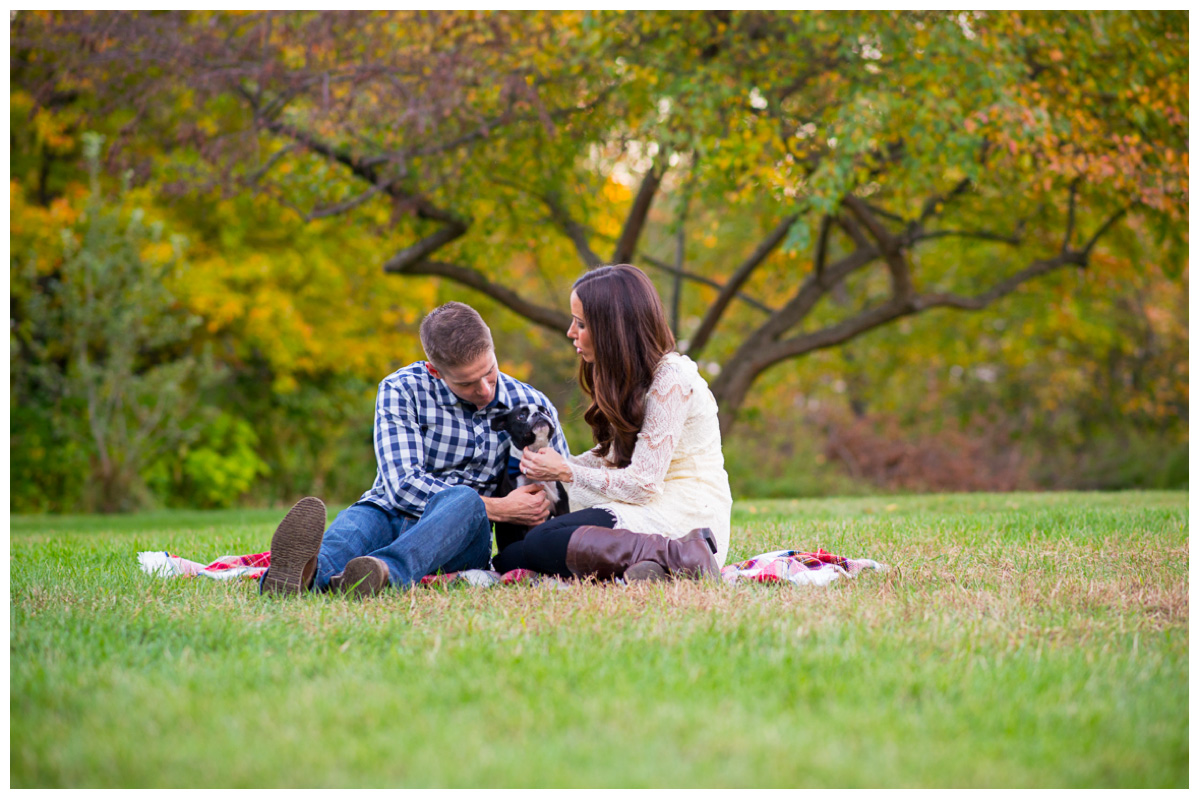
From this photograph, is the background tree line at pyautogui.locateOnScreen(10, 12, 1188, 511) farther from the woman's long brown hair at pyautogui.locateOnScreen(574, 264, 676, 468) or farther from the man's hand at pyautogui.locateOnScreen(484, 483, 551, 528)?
the woman's long brown hair at pyautogui.locateOnScreen(574, 264, 676, 468)

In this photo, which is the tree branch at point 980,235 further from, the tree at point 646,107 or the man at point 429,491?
the man at point 429,491

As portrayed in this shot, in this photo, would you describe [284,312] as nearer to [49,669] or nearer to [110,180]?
[110,180]

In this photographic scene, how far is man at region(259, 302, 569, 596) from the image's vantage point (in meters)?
3.51

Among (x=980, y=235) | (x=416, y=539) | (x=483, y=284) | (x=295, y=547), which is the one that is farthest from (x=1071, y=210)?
(x=295, y=547)

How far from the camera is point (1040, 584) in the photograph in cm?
358

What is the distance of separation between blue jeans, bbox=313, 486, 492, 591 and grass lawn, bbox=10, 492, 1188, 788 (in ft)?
0.49

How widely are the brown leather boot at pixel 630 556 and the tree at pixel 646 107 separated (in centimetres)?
513

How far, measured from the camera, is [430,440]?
410 cm

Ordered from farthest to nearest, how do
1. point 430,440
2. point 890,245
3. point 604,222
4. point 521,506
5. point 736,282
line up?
point 604,222, point 736,282, point 890,245, point 430,440, point 521,506

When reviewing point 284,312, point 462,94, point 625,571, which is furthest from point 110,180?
point 625,571

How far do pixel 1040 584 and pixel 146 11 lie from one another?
9.32 m

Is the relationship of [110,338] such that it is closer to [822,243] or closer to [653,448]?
[822,243]

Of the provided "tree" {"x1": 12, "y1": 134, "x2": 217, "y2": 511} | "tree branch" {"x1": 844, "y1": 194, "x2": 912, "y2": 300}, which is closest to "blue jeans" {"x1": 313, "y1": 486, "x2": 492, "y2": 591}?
"tree branch" {"x1": 844, "y1": 194, "x2": 912, "y2": 300}

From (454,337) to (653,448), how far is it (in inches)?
35.2
